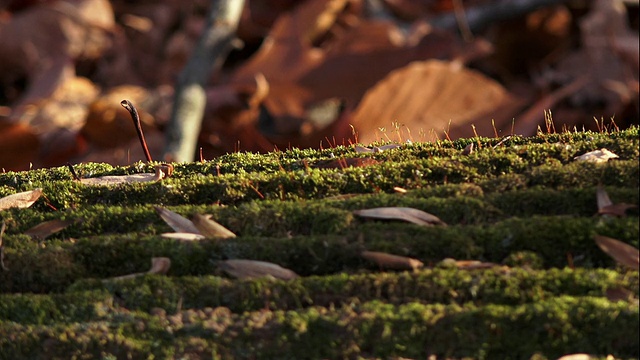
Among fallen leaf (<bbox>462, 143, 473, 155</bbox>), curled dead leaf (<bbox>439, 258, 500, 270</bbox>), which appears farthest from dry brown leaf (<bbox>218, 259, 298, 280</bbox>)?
fallen leaf (<bbox>462, 143, 473, 155</bbox>)

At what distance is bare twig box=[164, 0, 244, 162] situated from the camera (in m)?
3.76

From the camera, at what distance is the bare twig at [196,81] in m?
3.76

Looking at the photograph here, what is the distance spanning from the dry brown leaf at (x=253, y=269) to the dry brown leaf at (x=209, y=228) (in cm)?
12

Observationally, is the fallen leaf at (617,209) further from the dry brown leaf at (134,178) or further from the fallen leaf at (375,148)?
the dry brown leaf at (134,178)

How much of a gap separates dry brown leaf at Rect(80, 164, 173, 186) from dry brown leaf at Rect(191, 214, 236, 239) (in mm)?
338

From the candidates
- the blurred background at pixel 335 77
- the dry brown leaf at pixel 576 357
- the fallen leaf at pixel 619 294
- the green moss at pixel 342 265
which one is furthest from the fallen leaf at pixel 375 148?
the blurred background at pixel 335 77

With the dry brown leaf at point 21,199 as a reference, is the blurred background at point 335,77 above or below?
above

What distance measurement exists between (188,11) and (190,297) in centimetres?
436

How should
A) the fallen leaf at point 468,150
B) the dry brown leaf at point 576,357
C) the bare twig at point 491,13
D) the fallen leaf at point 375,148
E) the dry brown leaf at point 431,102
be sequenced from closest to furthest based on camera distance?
the dry brown leaf at point 576,357, the fallen leaf at point 468,150, the fallen leaf at point 375,148, the dry brown leaf at point 431,102, the bare twig at point 491,13

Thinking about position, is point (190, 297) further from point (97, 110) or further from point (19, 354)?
point (97, 110)

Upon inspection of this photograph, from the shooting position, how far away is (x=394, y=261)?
1455 millimetres

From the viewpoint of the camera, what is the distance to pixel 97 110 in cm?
393

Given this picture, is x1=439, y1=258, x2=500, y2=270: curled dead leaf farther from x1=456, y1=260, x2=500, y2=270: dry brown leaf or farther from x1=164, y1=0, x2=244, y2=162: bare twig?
x1=164, y1=0, x2=244, y2=162: bare twig

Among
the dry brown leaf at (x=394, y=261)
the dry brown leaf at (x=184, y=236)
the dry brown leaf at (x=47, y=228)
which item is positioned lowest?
the dry brown leaf at (x=394, y=261)
